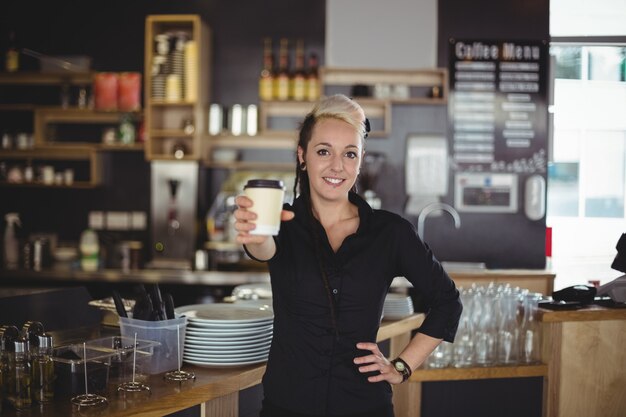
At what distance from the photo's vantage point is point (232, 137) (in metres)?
5.88

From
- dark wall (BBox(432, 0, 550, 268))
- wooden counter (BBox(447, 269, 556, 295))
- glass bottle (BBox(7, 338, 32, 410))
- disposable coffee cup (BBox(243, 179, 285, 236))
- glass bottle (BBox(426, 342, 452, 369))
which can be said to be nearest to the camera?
disposable coffee cup (BBox(243, 179, 285, 236))

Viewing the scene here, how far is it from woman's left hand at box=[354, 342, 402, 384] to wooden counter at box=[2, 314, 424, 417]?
41 centimetres

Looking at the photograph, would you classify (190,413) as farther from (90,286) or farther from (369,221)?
(90,286)

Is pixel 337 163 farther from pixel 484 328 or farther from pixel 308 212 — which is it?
pixel 484 328

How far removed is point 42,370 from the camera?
1.62 m

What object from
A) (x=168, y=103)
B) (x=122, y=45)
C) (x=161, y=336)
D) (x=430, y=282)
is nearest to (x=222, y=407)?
(x=161, y=336)

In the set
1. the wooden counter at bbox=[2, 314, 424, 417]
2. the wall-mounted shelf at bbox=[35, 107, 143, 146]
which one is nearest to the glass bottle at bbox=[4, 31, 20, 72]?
the wall-mounted shelf at bbox=[35, 107, 143, 146]

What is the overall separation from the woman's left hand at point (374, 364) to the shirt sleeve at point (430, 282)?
0.58 ft

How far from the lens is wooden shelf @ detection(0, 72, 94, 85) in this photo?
5.82 m

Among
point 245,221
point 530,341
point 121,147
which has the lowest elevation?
point 530,341

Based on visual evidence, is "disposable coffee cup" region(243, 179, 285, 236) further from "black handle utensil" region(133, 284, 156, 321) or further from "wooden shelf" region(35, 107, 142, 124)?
"wooden shelf" region(35, 107, 142, 124)

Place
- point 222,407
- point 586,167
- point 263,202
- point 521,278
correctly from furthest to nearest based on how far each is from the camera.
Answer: point 586,167 < point 521,278 < point 222,407 < point 263,202

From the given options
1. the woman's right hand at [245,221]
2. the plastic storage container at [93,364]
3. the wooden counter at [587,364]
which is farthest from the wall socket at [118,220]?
the woman's right hand at [245,221]

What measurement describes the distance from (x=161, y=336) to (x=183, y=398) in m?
0.21
